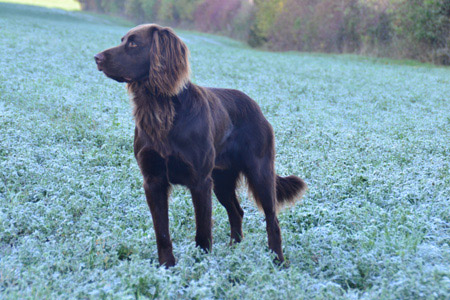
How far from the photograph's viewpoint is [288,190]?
4.45m

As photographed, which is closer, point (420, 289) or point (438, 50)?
point (420, 289)

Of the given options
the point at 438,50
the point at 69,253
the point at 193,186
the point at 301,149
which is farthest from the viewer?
the point at 438,50

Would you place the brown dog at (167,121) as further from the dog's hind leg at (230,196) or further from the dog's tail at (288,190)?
the dog's tail at (288,190)

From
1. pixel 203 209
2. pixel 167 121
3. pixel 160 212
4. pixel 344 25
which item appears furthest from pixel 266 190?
pixel 344 25

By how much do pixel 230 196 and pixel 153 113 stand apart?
51.4 inches

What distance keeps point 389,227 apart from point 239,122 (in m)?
1.80

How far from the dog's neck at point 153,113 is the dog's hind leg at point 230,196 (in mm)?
970

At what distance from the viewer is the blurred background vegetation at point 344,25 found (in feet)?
84.7

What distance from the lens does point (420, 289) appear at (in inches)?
116

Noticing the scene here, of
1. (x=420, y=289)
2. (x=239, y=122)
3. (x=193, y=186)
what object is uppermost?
(x=239, y=122)

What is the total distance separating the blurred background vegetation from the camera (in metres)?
25.8

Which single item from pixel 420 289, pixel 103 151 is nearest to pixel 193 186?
pixel 420 289

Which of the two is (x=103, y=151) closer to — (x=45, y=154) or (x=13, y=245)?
(x=45, y=154)

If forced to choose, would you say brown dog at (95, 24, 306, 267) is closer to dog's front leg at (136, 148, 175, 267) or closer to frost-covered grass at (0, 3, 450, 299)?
dog's front leg at (136, 148, 175, 267)
